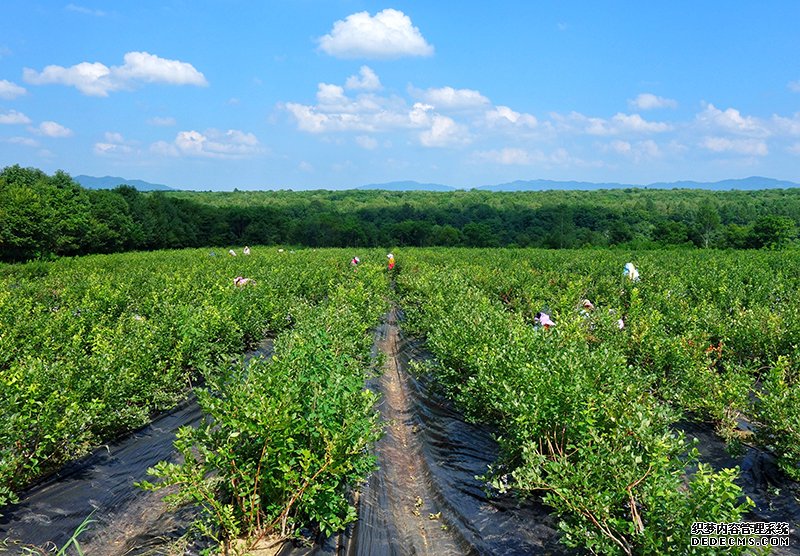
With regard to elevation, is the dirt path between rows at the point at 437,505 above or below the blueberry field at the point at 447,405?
below

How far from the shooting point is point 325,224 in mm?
72938

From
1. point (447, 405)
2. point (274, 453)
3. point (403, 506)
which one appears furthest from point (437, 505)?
point (447, 405)

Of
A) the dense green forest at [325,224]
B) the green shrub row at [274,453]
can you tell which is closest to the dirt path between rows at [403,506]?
the green shrub row at [274,453]

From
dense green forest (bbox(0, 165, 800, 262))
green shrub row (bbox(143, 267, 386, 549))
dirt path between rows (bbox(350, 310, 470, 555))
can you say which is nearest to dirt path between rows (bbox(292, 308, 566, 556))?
dirt path between rows (bbox(350, 310, 470, 555))

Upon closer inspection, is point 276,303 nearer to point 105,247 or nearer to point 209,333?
point 209,333

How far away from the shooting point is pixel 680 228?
58.5 meters

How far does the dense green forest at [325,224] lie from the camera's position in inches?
1594

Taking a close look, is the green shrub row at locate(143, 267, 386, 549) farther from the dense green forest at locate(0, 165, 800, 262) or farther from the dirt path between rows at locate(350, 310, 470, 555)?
the dense green forest at locate(0, 165, 800, 262)

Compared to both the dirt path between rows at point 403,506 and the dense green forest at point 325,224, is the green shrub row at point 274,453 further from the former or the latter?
the dense green forest at point 325,224

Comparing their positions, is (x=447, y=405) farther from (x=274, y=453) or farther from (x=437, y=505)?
(x=274, y=453)

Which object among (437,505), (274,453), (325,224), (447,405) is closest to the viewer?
(274,453)

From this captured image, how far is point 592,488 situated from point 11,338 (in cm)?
856

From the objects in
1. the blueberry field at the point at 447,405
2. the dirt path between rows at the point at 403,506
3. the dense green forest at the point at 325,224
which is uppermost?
the dense green forest at the point at 325,224

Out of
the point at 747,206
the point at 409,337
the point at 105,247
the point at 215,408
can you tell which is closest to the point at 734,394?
the point at 215,408
